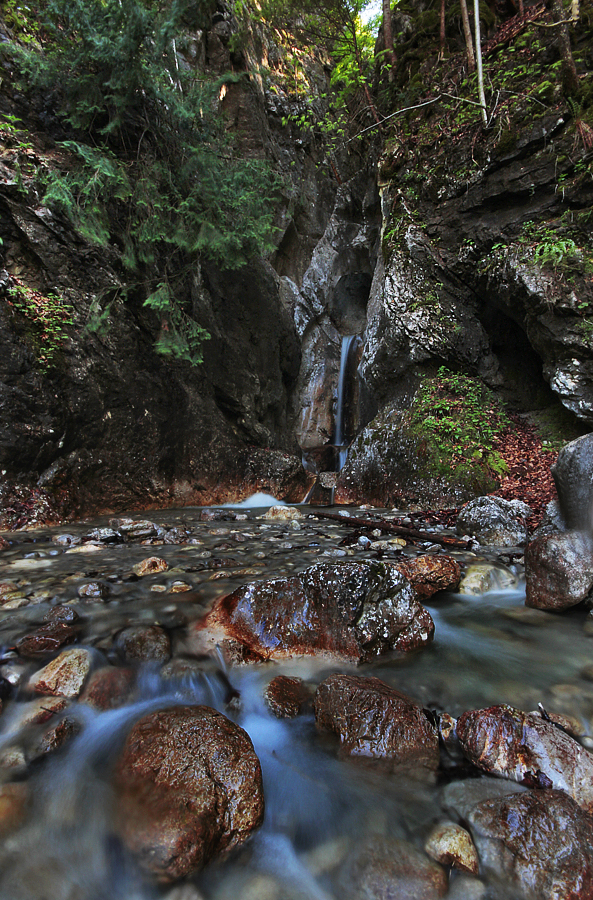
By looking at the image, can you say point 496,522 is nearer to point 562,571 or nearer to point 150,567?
point 562,571

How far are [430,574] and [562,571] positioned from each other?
3.24 feet

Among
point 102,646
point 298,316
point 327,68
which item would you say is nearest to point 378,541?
point 102,646

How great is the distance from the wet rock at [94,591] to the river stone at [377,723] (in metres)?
1.86

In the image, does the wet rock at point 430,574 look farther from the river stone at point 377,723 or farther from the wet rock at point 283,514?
the wet rock at point 283,514

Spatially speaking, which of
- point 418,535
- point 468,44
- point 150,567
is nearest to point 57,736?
point 150,567

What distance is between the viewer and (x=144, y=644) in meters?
2.31

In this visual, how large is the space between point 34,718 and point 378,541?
367 centimetres

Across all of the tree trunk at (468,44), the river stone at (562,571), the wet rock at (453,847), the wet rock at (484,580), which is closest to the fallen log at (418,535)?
the wet rock at (484,580)

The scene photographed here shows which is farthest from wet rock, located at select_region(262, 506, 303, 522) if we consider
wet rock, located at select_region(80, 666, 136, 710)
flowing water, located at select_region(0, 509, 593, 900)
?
wet rock, located at select_region(80, 666, 136, 710)

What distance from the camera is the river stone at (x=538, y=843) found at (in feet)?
4.09

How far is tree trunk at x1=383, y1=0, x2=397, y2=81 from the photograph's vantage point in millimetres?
10812

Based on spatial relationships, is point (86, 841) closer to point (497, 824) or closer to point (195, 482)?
point (497, 824)

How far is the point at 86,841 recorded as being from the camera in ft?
4.73

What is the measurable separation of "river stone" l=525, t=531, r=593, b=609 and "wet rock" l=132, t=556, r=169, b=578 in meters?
3.22
